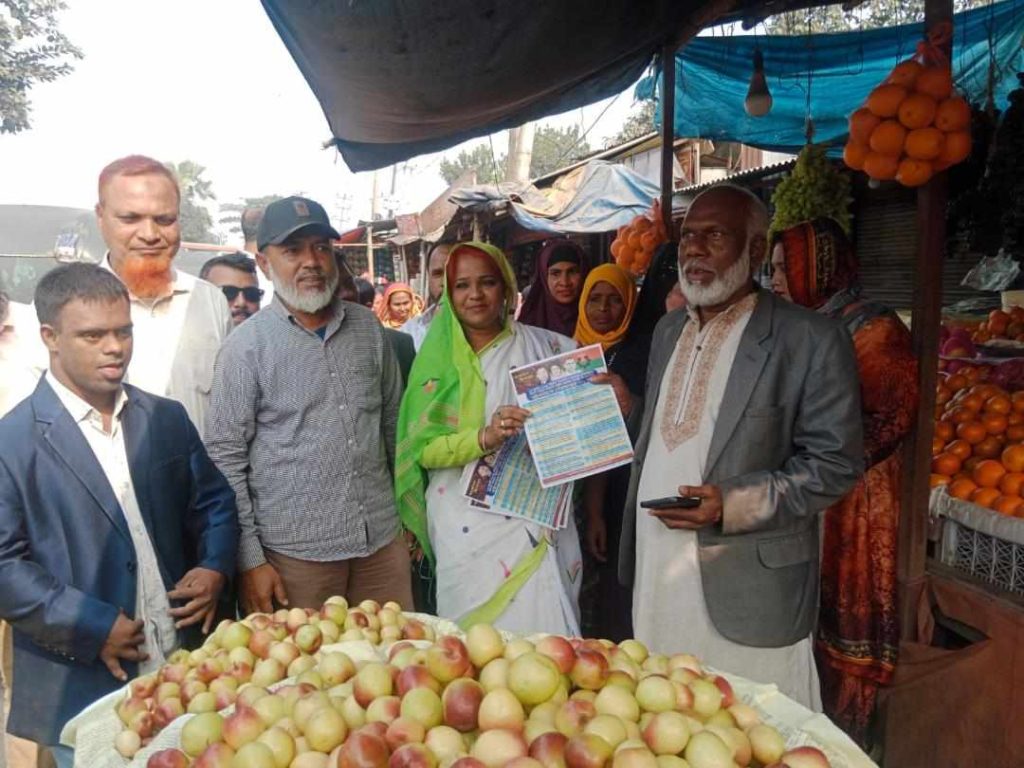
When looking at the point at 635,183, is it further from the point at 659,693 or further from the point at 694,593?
the point at 659,693

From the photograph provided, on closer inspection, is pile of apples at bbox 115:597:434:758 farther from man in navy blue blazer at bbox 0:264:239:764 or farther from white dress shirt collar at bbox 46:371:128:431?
white dress shirt collar at bbox 46:371:128:431

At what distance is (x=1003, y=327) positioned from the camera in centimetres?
471

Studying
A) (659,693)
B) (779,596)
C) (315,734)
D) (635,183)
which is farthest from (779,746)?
(635,183)

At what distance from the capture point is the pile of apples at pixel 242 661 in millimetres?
1572

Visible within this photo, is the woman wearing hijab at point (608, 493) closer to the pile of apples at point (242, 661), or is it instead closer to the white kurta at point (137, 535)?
the pile of apples at point (242, 661)

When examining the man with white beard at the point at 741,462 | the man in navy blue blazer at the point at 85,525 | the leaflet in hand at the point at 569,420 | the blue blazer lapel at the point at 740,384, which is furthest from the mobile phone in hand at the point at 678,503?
the man in navy blue blazer at the point at 85,525

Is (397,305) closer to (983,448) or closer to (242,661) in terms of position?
(983,448)

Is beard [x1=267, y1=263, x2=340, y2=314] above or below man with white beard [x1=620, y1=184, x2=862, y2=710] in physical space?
Result: above

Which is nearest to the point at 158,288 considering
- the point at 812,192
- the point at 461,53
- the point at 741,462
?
the point at 461,53

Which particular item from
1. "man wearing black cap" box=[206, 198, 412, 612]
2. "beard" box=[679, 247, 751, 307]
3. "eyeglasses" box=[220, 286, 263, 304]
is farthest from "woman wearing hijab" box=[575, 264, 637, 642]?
"eyeglasses" box=[220, 286, 263, 304]

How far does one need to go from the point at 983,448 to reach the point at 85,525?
354 cm

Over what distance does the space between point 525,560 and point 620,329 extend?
4.40ft

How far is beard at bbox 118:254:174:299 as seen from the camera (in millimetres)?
2646

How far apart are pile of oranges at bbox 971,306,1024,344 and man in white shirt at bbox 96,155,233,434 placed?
4613 mm
